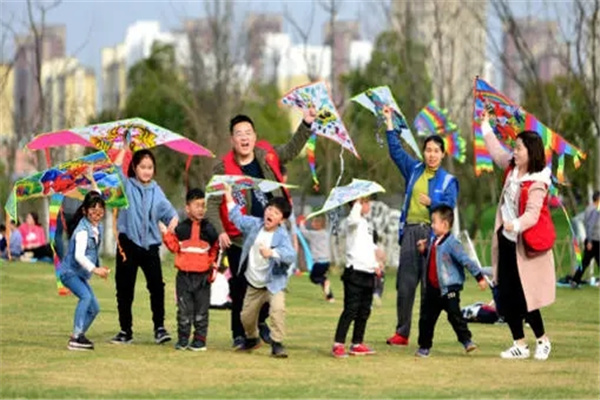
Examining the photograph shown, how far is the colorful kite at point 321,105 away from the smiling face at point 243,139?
78 centimetres

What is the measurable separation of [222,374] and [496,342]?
4217mm

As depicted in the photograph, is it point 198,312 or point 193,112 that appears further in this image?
point 193,112

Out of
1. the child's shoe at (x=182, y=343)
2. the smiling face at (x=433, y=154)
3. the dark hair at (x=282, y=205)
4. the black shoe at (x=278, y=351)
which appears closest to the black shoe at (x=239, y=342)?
the child's shoe at (x=182, y=343)

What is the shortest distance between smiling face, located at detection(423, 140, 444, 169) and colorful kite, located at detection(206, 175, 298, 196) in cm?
170

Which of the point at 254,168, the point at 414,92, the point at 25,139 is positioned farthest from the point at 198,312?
the point at 25,139

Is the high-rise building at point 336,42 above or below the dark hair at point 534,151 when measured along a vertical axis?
above

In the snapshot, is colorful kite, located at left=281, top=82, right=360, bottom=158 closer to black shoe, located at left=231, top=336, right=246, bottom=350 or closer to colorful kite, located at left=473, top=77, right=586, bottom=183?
colorful kite, located at left=473, top=77, right=586, bottom=183

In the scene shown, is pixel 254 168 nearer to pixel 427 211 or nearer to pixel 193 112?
pixel 427 211

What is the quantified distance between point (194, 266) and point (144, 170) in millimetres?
1085

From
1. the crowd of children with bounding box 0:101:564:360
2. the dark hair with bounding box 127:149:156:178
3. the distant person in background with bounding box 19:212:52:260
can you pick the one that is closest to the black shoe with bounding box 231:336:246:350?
the crowd of children with bounding box 0:101:564:360

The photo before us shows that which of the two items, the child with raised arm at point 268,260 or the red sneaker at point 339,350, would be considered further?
the red sneaker at point 339,350

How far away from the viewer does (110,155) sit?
1512 cm

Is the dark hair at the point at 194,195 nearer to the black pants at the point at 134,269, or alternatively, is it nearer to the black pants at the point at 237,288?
the black pants at the point at 237,288

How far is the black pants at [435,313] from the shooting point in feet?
46.8
